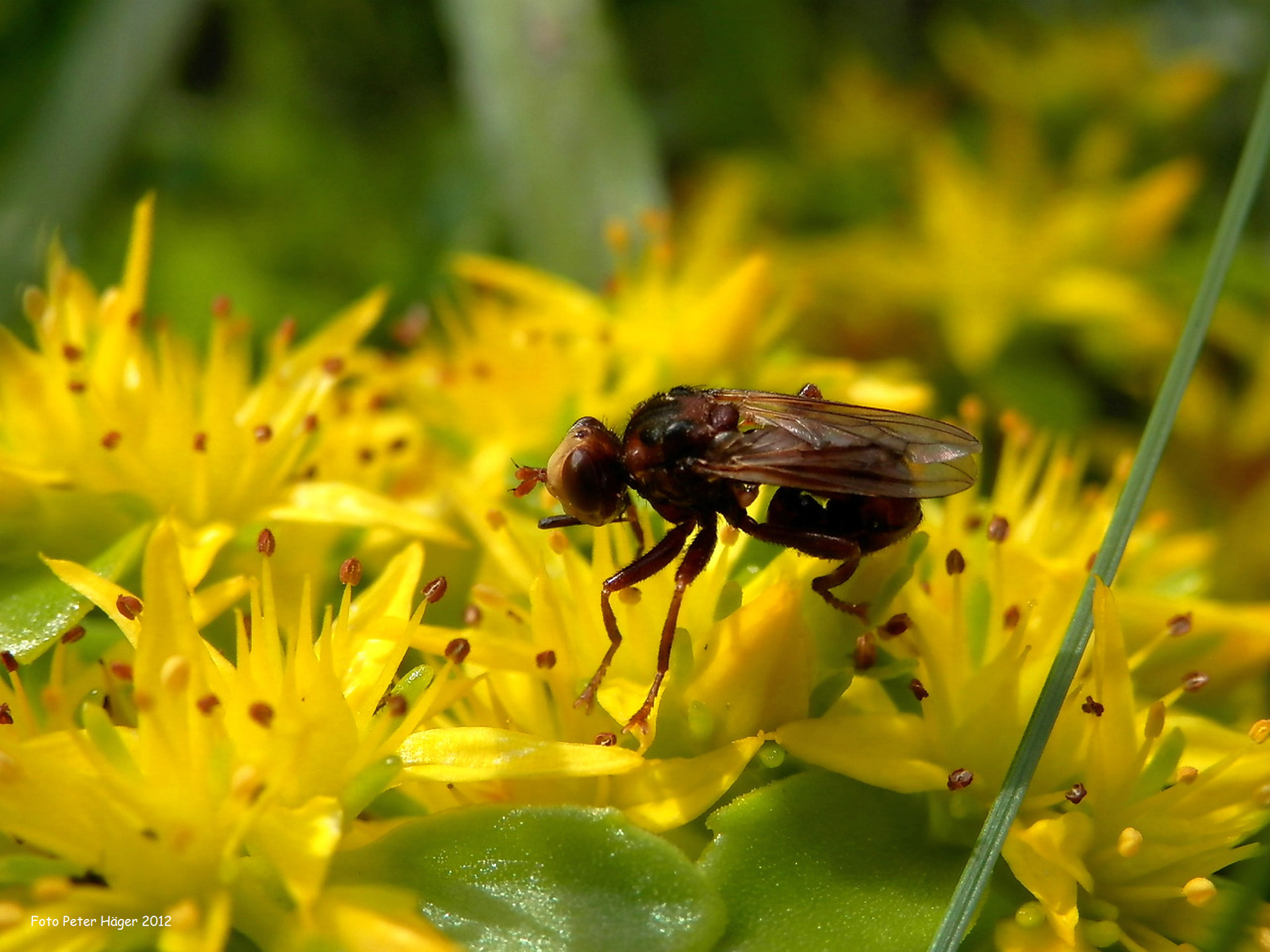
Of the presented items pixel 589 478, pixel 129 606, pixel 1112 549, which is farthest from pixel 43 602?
pixel 1112 549

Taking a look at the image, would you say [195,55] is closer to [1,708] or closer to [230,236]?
[230,236]

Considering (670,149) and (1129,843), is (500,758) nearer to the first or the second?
(1129,843)

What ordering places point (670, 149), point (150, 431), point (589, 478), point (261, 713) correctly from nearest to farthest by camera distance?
point (261, 713), point (589, 478), point (150, 431), point (670, 149)

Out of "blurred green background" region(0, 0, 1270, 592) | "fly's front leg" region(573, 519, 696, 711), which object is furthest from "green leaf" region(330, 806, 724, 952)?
"blurred green background" region(0, 0, 1270, 592)

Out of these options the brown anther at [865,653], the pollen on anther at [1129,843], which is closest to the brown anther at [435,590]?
the brown anther at [865,653]

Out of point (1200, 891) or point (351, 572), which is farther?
point (351, 572)

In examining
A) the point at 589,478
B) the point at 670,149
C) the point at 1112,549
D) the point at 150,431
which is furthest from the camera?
the point at 670,149

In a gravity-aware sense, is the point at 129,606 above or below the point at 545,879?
above
